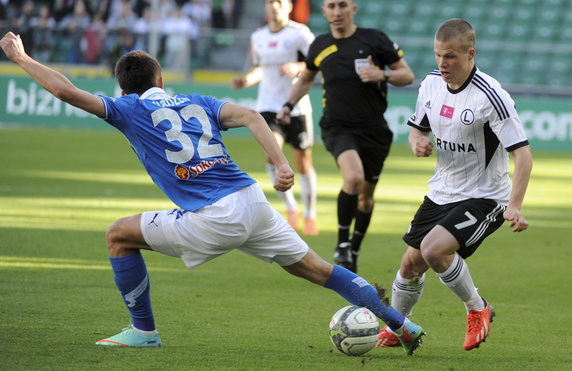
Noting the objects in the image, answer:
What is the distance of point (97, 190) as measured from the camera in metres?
14.1

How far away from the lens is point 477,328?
19.1ft

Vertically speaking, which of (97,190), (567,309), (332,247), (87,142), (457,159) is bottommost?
(87,142)

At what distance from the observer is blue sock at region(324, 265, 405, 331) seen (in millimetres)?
5797

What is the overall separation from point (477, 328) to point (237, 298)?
2.26 metres

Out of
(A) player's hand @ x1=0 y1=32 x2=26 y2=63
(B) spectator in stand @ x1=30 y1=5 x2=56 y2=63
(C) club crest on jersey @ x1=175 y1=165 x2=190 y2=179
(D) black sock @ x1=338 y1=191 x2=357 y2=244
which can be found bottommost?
(B) spectator in stand @ x1=30 y1=5 x2=56 y2=63

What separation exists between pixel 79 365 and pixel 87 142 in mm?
16704

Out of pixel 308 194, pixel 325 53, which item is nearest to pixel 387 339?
pixel 325 53

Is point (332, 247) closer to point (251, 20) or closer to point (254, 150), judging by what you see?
point (254, 150)

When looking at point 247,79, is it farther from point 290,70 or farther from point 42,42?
point 42,42

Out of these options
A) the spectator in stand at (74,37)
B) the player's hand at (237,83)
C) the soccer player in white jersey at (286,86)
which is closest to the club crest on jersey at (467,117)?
the soccer player in white jersey at (286,86)

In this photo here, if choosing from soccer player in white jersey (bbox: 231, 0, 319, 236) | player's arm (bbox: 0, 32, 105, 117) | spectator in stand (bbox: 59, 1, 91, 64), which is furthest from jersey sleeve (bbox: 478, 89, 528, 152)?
spectator in stand (bbox: 59, 1, 91, 64)

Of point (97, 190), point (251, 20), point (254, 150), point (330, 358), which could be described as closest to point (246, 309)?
point (330, 358)

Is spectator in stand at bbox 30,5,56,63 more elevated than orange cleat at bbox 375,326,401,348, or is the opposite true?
orange cleat at bbox 375,326,401,348

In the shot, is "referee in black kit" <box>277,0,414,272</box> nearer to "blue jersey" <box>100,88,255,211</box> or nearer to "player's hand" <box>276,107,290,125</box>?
"player's hand" <box>276,107,290,125</box>
